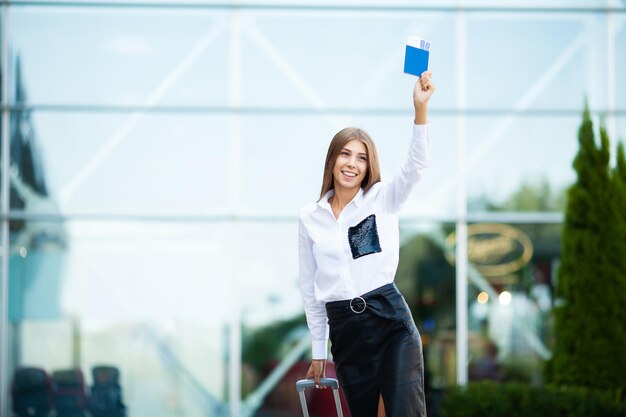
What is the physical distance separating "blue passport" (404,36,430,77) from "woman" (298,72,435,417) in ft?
0.46

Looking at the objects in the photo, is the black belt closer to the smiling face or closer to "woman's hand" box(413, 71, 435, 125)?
the smiling face

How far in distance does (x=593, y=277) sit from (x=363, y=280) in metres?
4.53

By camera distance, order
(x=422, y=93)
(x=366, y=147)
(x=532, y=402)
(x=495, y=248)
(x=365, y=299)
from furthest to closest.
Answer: (x=495, y=248) → (x=532, y=402) → (x=366, y=147) → (x=365, y=299) → (x=422, y=93)

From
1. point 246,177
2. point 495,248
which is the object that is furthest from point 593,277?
point 246,177

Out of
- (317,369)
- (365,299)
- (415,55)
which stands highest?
(415,55)

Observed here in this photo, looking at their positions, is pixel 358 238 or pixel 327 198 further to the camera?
pixel 327 198

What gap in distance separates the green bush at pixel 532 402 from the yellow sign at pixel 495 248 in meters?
1.15

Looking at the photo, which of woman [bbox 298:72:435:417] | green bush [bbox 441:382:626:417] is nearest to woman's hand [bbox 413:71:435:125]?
woman [bbox 298:72:435:417]

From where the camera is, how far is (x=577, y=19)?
9023 millimetres

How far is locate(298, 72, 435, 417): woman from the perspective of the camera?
11.6 feet

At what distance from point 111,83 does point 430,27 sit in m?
2.75

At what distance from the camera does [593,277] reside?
771cm

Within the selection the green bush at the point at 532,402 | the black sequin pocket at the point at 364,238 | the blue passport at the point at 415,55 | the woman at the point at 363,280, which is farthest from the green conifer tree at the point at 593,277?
the blue passport at the point at 415,55

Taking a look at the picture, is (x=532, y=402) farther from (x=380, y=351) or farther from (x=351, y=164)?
(x=351, y=164)
